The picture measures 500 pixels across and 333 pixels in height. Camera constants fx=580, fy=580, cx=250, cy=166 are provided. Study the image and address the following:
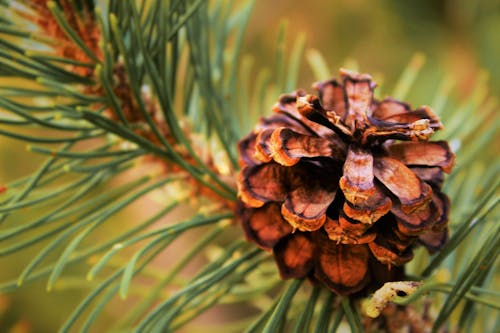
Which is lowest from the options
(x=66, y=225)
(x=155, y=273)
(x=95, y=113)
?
(x=155, y=273)

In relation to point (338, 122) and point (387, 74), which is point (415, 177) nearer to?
point (338, 122)

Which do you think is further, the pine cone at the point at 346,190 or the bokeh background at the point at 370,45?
the bokeh background at the point at 370,45

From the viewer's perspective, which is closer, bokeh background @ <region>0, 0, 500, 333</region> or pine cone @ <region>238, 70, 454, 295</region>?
pine cone @ <region>238, 70, 454, 295</region>

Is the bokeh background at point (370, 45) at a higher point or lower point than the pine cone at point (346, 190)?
lower

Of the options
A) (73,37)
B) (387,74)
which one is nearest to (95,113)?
(73,37)

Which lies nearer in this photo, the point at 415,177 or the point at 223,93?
the point at 415,177
